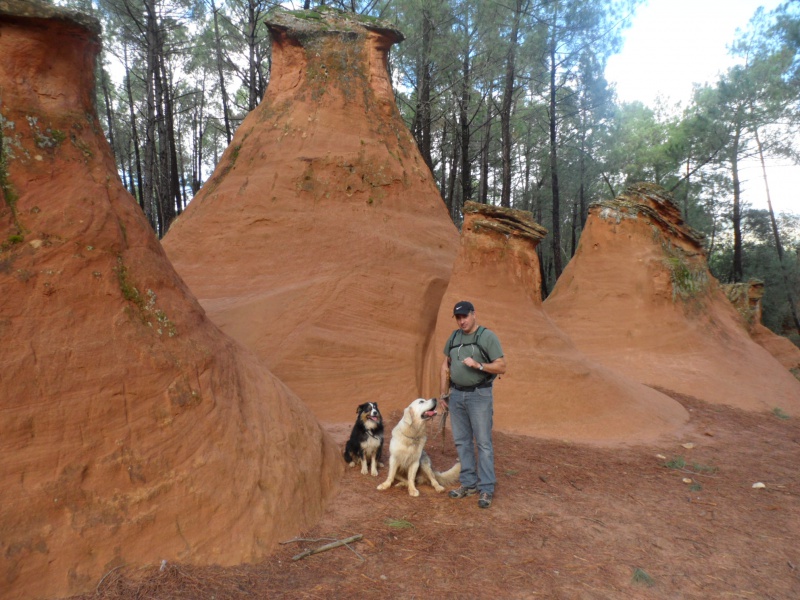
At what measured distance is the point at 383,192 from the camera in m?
10.1

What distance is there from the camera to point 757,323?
16.8 m

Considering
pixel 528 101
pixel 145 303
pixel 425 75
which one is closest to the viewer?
pixel 145 303

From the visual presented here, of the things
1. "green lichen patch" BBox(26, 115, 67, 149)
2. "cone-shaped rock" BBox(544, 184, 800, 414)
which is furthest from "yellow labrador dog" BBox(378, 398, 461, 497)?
"cone-shaped rock" BBox(544, 184, 800, 414)

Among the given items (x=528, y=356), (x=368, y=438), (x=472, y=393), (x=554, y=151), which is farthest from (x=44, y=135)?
(x=554, y=151)

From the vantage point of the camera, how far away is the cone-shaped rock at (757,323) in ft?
52.1

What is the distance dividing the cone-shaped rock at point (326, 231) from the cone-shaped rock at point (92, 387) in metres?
3.42

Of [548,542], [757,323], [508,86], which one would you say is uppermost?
[508,86]

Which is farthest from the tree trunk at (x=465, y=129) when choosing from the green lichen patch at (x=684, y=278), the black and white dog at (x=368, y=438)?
the black and white dog at (x=368, y=438)

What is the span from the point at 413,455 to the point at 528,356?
372cm

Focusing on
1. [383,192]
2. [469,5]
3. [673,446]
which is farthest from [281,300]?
[469,5]

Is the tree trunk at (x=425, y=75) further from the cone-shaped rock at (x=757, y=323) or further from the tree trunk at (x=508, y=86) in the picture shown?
the cone-shaped rock at (x=757, y=323)

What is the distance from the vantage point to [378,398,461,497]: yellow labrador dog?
472 centimetres

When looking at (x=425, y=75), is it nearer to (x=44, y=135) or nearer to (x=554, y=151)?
(x=554, y=151)

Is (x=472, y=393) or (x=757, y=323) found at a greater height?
(x=472, y=393)
